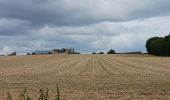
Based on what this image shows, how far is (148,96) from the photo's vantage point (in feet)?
58.7

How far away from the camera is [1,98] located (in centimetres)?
1728

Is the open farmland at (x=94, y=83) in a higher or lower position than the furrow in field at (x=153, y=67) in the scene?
lower

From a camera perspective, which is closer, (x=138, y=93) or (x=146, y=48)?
(x=138, y=93)

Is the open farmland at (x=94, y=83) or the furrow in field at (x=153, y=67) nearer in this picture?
the open farmland at (x=94, y=83)

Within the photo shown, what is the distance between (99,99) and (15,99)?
2.99 meters

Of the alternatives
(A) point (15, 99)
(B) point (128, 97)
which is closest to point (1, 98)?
(A) point (15, 99)

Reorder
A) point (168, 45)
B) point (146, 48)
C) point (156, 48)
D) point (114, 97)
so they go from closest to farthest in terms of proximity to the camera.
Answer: point (114, 97), point (168, 45), point (156, 48), point (146, 48)

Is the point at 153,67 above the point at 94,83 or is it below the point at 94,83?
above

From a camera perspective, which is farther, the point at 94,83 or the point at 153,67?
the point at 153,67

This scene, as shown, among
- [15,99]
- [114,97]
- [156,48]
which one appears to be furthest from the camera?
[156,48]

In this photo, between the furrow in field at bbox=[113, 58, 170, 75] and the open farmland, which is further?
the furrow in field at bbox=[113, 58, 170, 75]

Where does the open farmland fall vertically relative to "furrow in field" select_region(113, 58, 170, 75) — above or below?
below

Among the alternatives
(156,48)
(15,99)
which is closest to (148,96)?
(15,99)

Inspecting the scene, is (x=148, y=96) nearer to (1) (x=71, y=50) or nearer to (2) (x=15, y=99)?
(2) (x=15, y=99)
